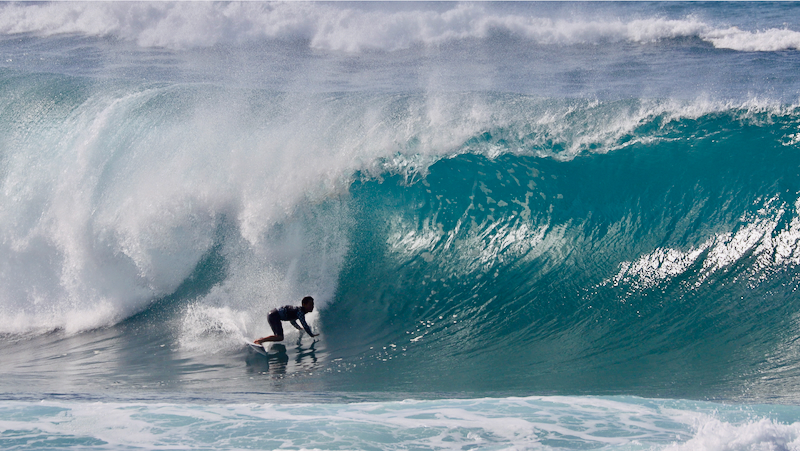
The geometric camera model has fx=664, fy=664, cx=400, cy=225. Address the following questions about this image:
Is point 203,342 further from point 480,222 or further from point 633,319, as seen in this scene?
point 633,319

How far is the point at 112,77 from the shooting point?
18.5 m

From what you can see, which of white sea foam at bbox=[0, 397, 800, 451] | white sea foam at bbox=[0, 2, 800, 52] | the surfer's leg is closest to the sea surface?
white sea foam at bbox=[0, 397, 800, 451]

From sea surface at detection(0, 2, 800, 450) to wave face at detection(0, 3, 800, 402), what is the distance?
0.04 meters

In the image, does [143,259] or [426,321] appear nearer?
[426,321]

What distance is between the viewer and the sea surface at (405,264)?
20.1 ft

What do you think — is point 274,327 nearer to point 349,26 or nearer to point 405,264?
point 405,264

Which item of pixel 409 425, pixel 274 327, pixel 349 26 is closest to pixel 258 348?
pixel 274 327

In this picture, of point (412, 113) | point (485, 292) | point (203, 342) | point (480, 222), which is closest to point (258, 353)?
point (203, 342)

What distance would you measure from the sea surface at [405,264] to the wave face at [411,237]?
0.04m

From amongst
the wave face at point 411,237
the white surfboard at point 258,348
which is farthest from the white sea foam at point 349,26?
the white surfboard at point 258,348

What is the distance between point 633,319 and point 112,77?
15.9 m

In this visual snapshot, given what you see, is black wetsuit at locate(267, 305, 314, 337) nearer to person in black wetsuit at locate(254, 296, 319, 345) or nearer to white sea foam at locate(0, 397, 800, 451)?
person in black wetsuit at locate(254, 296, 319, 345)

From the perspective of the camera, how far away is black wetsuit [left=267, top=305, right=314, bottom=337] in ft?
27.2

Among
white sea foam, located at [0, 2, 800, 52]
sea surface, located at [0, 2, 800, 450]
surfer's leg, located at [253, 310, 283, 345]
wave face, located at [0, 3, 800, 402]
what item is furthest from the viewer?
Answer: white sea foam, located at [0, 2, 800, 52]
